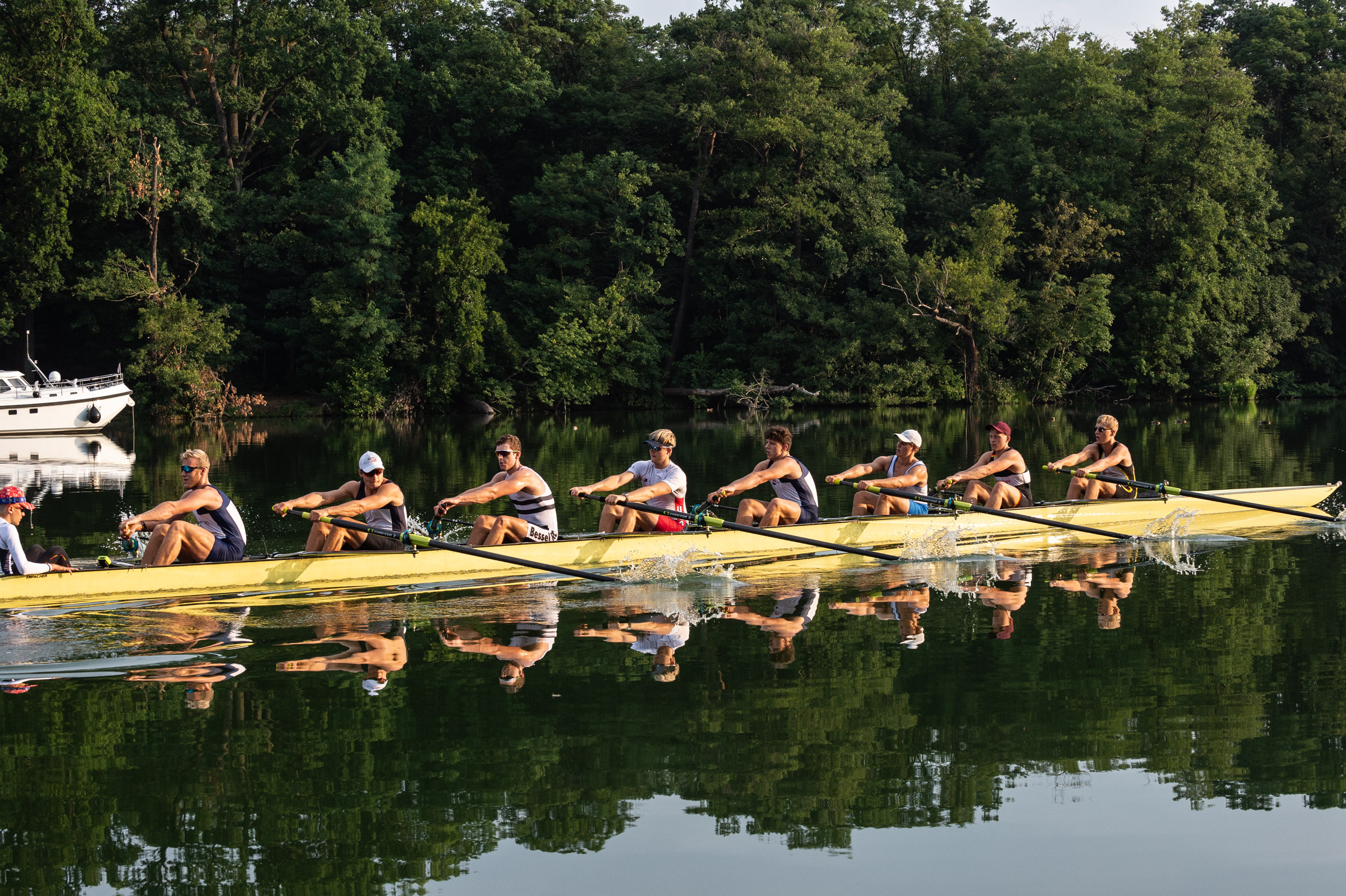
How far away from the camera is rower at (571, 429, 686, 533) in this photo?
545 inches

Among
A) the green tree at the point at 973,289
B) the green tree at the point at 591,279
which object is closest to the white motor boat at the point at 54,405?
the green tree at the point at 591,279

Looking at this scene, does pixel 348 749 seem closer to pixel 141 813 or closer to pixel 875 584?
pixel 141 813

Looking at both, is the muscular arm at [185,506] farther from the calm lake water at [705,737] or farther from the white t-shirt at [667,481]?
the white t-shirt at [667,481]

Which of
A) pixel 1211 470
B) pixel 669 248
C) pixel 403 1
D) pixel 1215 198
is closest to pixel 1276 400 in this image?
pixel 1215 198

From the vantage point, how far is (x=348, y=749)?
785cm

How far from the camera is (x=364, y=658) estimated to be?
33.3 ft

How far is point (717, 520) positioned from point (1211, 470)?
1386 cm

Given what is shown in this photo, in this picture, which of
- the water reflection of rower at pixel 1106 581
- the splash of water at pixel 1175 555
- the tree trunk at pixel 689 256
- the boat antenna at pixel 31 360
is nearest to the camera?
the water reflection of rower at pixel 1106 581

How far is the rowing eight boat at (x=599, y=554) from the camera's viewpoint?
1155cm

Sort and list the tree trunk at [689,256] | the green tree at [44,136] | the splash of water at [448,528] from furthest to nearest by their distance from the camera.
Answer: the tree trunk at [689,256]
the green tree at [44,136]
the splash of water at [448,528]

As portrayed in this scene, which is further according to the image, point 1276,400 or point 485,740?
point 1276,400

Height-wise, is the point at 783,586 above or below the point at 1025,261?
below

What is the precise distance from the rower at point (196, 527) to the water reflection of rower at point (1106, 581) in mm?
7863

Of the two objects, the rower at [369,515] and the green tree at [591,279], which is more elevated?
the green tree at [591,279]
